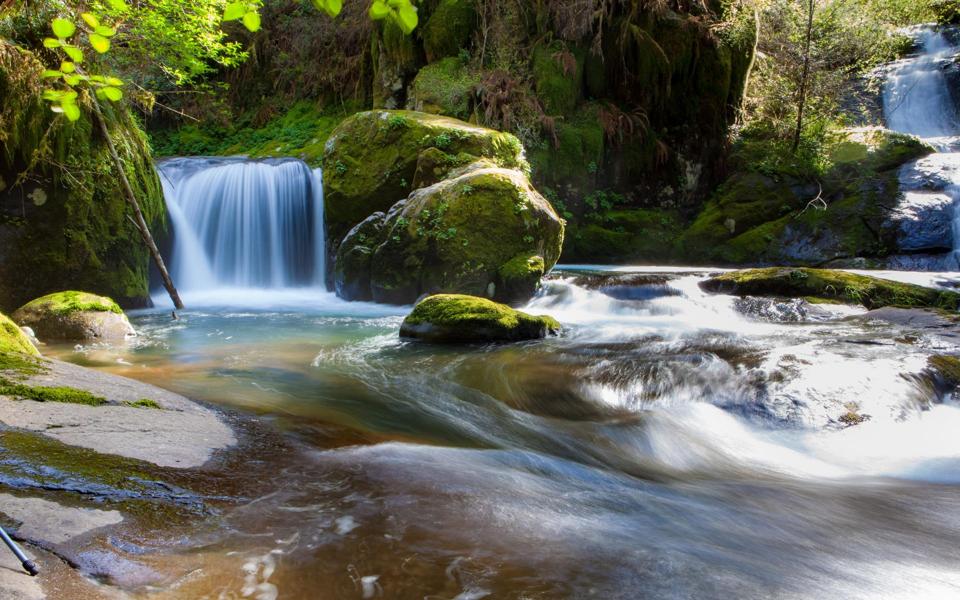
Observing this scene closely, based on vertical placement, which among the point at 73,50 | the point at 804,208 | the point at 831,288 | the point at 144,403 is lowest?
the point at 144,403

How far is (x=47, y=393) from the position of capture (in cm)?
297

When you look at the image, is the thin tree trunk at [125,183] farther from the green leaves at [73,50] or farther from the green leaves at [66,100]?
the green leaves at [66,100]

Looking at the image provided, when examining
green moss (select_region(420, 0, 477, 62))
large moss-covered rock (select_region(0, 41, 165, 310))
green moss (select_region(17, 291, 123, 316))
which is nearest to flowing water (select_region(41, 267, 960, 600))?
green moss (select_region(17, 291, 123, 316))

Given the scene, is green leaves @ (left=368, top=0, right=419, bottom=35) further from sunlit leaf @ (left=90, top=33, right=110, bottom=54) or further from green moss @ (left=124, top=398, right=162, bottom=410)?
green moss @ (left=124, top=398, right=162, bottom=410)

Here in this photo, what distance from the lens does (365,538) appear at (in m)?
2.10

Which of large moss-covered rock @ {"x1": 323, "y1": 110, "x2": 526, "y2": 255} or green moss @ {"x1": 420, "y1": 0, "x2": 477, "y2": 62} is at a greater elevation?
green moss @ {"x1": 420, "y1": 0, "x2": 477, "y2": 62}

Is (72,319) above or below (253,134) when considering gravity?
below

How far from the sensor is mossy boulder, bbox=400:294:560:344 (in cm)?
693

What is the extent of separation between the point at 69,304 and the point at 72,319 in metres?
0.26

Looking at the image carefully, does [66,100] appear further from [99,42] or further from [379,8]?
[379,8]

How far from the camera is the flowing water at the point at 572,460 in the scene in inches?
77.3

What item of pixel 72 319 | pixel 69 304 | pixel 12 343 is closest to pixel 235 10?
pixel 12 343

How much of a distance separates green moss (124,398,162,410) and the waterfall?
8716 mm

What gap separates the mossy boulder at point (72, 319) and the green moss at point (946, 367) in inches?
325
